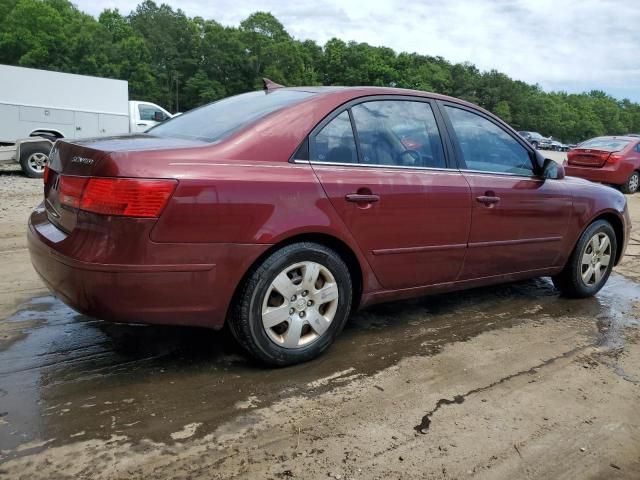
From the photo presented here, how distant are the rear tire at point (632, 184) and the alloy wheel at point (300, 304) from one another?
42.7 ft

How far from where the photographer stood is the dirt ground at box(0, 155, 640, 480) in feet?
7.65

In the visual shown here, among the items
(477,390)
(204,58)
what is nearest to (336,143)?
(477,390)

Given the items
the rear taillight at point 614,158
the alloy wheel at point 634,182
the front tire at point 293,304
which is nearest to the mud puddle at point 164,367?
the front tire at point 293,304

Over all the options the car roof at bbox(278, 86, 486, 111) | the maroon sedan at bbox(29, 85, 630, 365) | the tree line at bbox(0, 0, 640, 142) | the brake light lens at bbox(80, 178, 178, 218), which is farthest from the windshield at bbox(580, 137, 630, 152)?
the tree line at bbox(0, 0, 640, 142)

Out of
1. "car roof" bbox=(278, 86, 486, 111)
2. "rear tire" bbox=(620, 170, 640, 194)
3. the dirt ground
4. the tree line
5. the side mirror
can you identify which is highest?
the tree line

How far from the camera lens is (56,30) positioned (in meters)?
55.8

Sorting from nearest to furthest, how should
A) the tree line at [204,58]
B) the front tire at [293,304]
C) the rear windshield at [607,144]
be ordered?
1. the front tire at [293,304]
2. the rear windshield at [607,144]
3. the tree line at [204,58]

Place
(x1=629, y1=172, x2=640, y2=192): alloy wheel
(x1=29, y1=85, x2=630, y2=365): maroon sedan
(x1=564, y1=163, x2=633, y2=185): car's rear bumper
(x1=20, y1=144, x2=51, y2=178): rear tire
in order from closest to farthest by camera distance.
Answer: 1. (x1=29, y1=85, x2=630, y2=365): maroon sedan
2. (x1=20, y1=144, x2=51, y2=178): rear tire
3. (x1=564, y1=163, x2=633, y2=185): car's rear bumper
4. (x1=629, y1=172, x2=640, y2=192): alloy wheel

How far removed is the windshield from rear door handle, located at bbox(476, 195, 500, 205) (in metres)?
11.5

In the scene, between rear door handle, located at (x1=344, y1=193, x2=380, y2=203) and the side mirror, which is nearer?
rear door handle, located at (x1=344, y1=193, x2=380, y2=203)

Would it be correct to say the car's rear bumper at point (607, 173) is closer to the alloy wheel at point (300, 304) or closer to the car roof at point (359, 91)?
the car roof at point (359, 91)

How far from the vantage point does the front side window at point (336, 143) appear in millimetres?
3195

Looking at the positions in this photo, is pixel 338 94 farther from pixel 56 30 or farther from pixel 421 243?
pixel 56 30

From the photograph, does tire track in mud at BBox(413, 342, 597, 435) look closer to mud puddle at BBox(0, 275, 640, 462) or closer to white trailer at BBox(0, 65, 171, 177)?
mud puddle at BBox(0, 275, 640, 462)
